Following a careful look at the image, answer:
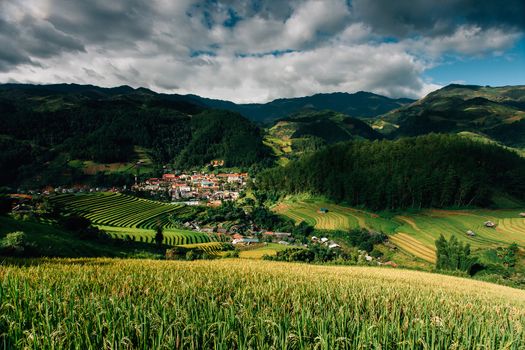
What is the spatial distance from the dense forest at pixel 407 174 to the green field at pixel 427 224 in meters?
9.54

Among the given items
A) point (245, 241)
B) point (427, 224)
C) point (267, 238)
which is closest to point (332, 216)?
point (267, 238)

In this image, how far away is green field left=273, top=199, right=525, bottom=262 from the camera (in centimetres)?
6800

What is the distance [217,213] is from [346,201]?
201 feet

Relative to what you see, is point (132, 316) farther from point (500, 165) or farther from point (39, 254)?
point (500, 165)

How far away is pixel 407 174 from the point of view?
376ft

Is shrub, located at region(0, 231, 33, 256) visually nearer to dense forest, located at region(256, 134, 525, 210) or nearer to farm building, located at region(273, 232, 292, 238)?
farm building, located at region(273, 232, 292, 238)

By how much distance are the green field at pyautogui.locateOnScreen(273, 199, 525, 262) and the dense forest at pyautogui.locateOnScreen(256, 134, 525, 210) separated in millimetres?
9542

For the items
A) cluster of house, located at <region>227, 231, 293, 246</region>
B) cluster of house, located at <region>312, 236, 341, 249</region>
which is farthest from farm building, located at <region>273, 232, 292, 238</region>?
cluster of house, located at <region>312, 236, 341, 249</region>

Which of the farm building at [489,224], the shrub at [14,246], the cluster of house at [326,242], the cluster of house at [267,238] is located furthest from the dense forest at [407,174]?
the shrub at [14,246]

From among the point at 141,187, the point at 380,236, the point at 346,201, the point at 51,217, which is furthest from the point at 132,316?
the point at 141,187

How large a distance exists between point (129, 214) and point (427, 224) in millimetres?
111357

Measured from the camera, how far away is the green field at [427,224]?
68000mm

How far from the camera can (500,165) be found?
132000 millimetres

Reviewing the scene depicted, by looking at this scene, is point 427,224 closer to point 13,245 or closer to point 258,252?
point 258,252
